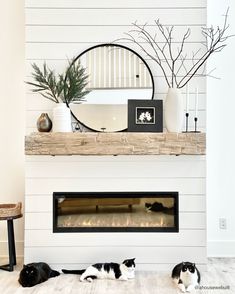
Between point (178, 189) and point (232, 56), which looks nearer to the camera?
point (178, 189)

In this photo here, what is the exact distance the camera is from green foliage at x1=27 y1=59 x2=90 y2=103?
334cm

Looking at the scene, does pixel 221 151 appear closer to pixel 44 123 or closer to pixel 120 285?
pixel 120 285

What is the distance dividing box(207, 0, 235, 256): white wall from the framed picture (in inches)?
31.6

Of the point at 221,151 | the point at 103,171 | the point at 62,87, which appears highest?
the point at 62,87

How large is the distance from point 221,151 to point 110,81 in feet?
4.49

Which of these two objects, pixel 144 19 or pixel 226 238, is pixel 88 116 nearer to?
pixel 144 19

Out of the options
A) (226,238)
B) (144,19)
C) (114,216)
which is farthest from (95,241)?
(144,19)

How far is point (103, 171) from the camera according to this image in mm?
3457

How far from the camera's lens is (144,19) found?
3.48 meters

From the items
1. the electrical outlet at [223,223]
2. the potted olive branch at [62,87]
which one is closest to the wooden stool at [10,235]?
the potted olive branch at [62,87]

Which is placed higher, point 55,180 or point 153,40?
point 153,40

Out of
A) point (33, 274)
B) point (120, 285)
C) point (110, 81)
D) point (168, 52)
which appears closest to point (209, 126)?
point (168, 52)

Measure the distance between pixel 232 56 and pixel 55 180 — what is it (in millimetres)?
2179

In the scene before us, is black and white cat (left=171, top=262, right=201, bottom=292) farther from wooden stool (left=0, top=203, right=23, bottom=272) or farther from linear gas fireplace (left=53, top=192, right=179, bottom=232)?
wooden stool (left=0, top=203, right=23, bottom=272)
